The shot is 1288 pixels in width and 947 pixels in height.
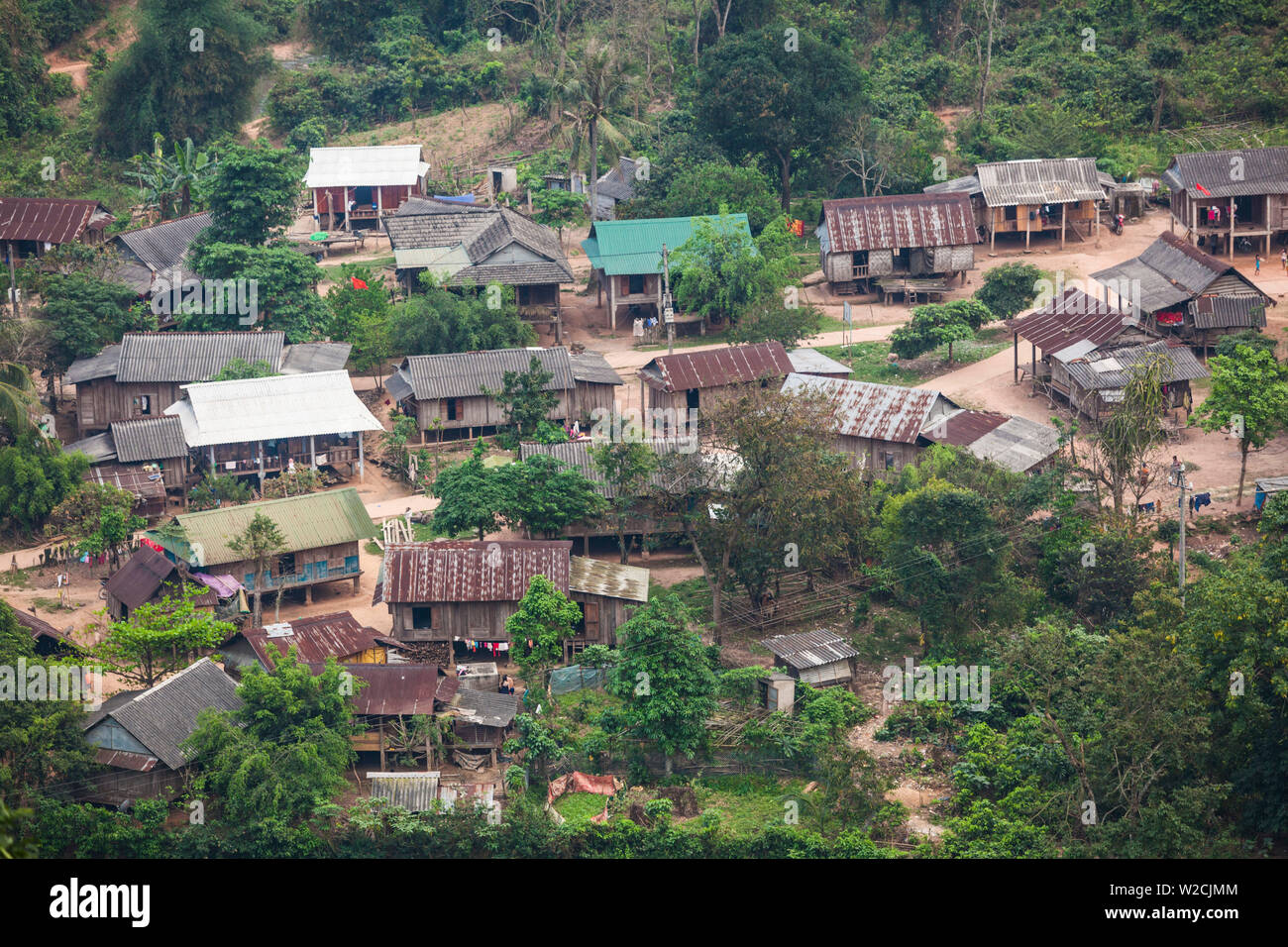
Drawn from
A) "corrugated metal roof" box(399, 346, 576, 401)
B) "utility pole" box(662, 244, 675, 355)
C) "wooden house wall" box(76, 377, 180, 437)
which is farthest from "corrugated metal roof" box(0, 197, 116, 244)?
"utility pole" box(662, 244, 675, 355)

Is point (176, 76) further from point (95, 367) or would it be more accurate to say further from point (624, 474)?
point (624, 474)

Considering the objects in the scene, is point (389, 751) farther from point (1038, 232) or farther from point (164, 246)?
point (1038, 232)

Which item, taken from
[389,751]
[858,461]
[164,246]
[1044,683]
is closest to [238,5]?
[164,246]

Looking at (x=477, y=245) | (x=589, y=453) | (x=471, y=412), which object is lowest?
(x=589, y=453)

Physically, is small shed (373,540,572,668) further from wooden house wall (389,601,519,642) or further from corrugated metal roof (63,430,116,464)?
corrugated metal roof (63,430,116,464)

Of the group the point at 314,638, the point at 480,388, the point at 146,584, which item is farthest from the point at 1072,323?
the point at 146,584

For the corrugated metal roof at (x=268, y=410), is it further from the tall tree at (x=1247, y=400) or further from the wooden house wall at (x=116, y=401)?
the tall tree at (x=1247, y=400)
